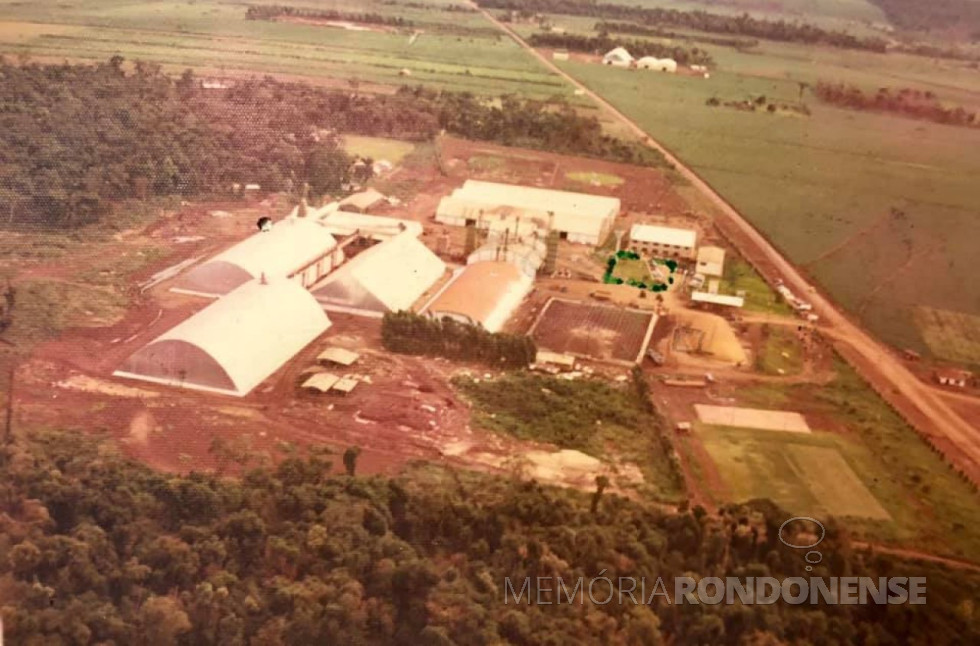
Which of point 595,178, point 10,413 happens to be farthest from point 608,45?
point 10,413

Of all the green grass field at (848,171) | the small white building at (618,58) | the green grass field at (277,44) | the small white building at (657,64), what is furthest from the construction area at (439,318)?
the small white building at (618,58)

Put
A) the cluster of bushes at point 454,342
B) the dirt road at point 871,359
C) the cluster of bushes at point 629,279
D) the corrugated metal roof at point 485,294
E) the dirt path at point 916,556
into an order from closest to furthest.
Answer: the dirt path at point 916,556 < the dirt road at point 871,359 < the cluster of bushes at point 454,342 < the corrugated metal roof at point 485,294 < the cluster of bushes at point 629,279

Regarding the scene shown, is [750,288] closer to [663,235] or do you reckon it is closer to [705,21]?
Answer: [663,235]

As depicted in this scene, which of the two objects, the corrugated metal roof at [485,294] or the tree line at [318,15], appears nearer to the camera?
the corrugated metal roof at [485,294]

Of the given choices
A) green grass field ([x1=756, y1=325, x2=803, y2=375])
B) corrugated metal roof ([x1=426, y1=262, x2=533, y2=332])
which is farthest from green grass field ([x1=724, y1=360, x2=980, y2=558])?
corrugated metal roof ([x1=426, y1=262, x2=533, y2=332])

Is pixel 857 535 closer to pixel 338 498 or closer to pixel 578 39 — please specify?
pixel 338 498

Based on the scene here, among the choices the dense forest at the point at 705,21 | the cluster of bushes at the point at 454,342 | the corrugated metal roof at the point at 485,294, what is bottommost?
the cluster of bushes at the point at 454,342

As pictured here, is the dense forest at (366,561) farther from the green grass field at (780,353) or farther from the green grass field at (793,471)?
the green grass field at (780,353)
